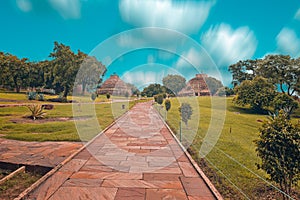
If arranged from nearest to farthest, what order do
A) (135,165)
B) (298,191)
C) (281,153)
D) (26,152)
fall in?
(281,153) < (298,191) < (135,165) < (26,152)

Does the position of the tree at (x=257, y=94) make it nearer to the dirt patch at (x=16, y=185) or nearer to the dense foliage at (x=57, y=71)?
the dense foliage at (x=57, y=71)

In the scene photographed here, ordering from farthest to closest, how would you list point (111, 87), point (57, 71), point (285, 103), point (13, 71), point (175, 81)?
point (111, 87), point (13, 71), point (57, 71), point (285, 103), point (175, 81)

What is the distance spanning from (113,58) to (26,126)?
5.53m

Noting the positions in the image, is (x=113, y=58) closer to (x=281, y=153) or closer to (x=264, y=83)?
(x=281, y=153)

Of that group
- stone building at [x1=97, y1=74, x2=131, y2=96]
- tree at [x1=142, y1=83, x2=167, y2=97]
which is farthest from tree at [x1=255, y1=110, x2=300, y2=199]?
stone building at [x1=97, y1=74, x2=131, y2=96]

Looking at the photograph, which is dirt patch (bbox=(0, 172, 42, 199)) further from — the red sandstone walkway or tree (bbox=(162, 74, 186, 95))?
tree (bbox=(162, 74, 186, 95))

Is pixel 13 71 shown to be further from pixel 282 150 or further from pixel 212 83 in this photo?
pixel 282 150

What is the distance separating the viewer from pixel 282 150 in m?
3.26

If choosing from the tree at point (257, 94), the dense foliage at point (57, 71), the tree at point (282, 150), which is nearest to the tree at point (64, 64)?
the dense foliage at point (57, 71)

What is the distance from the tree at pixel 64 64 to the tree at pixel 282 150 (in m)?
29.8

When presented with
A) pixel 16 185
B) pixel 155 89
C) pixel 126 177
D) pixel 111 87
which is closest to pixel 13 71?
pixel 111 87

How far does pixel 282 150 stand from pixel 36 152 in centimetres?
591

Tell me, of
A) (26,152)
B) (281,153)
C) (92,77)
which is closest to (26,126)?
(26,152)

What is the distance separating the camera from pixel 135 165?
4707mm
